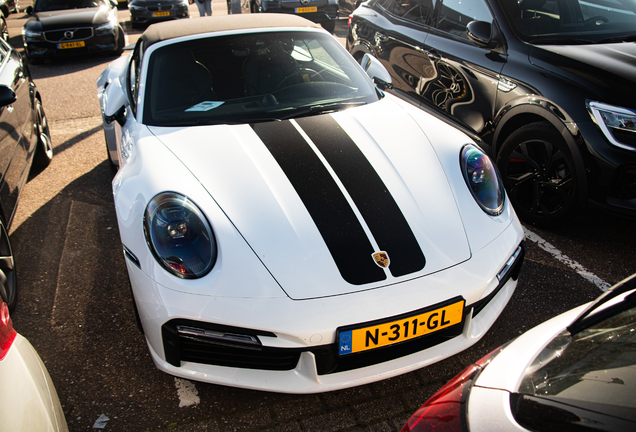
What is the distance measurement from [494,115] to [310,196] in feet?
6.31

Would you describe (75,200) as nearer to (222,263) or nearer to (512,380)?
(222,263)

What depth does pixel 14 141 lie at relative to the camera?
10.9ft

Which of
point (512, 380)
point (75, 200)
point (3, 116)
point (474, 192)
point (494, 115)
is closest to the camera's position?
point (512, 380)

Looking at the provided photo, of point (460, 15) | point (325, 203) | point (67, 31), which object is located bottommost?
point (67, 31)

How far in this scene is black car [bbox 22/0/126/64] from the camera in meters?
7.87

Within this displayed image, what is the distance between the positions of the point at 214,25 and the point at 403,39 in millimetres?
1928

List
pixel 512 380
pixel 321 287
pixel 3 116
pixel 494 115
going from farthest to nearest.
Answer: pixel 494 115, pixel 3 116, pixel 321 287, pixel 512 380

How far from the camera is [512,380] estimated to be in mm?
1148

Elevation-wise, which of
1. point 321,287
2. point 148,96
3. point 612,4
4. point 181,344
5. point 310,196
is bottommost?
point 181,344

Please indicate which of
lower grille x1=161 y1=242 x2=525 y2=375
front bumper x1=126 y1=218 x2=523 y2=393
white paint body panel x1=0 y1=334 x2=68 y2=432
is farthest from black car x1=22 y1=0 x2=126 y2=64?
white paint body panel x1=0 y1=334 x2=68 y2=432

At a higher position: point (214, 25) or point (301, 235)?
point (214, 25)

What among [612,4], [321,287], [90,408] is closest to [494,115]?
[612,4]

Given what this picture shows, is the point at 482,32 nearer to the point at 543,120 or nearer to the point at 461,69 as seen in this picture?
the point at 461,69

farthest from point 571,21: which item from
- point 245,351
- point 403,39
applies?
point 245,351
